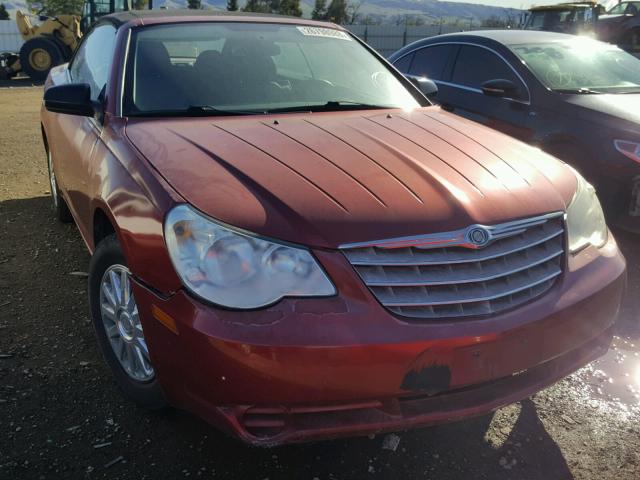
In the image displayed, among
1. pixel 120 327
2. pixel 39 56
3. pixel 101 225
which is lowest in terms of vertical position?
pixel 39 56

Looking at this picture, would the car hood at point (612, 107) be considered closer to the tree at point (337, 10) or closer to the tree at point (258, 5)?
the tree at point (258, 5)

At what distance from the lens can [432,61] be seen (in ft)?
20.2

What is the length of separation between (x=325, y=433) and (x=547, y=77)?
4228 mm

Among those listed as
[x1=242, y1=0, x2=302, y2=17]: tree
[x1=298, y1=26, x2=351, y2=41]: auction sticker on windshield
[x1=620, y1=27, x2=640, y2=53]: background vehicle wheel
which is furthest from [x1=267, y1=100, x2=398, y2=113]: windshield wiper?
[x1=242, y1=0, x2=302, y2=17]: tree

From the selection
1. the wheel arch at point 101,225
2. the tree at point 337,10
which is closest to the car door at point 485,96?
the wheel arch at point 101,225

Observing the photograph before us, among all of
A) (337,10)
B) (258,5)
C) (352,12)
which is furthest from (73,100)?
(352,12)

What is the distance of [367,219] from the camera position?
1.94m

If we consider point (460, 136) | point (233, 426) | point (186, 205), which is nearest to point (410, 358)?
point (233, 426)

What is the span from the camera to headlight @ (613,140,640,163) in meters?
4.16

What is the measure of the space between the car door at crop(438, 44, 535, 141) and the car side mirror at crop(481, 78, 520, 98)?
49 mm

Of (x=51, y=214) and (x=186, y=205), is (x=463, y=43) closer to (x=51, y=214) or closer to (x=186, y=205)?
(x=51, y=214)

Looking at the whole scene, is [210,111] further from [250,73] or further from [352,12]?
[352,12]

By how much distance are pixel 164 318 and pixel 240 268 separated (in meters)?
0.31

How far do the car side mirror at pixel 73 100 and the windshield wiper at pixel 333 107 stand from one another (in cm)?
89
